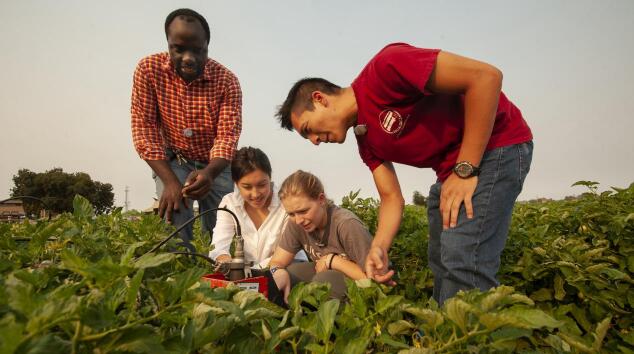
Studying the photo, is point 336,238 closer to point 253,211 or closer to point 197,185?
point 253,211

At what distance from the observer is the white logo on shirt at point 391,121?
2.21 meters

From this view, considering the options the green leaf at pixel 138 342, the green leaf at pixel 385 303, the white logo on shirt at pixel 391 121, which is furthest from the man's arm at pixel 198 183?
A: the green leaf at pixel 138 342

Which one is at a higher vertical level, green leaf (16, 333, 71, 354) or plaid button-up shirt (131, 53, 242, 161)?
plaid button-up shirt (131, 53, 242, 161)

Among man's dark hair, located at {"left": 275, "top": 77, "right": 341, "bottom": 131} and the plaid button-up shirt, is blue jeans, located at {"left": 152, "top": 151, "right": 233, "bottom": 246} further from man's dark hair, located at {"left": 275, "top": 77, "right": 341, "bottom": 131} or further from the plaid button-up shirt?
man's dark hair, located at {"left": 275, "top": 77, "right": 341, "bottom": 131}

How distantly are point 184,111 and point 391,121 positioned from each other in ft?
7.41

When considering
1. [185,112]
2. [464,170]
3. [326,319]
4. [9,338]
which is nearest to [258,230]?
[185,112]

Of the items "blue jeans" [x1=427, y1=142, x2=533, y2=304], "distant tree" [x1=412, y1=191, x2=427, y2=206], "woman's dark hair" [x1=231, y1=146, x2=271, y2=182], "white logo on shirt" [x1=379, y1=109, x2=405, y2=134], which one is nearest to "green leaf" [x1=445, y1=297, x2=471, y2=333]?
"blue jeans" [x1=427, y1=142, x2=533, y2=304]

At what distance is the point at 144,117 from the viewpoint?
3750 mm

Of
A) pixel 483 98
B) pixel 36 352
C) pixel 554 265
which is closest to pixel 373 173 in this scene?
pixel 483 98

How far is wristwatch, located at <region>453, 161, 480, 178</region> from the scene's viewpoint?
2.04 metres

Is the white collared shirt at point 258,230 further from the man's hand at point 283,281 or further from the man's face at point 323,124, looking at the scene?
the man's face at point 323,124

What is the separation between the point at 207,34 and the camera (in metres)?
3.78

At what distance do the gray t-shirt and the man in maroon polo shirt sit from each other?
560mm

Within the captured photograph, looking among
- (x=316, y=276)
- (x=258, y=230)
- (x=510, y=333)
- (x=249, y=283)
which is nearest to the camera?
(x=510, y=333)
